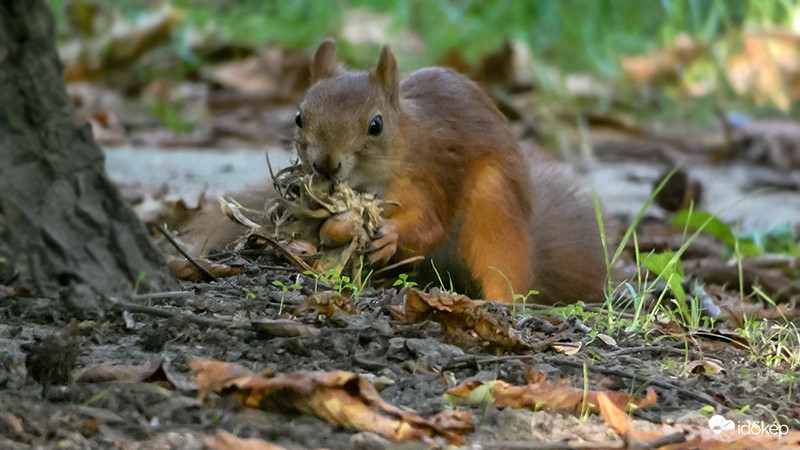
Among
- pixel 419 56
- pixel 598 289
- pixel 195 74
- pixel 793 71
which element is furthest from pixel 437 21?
pixel 598 289

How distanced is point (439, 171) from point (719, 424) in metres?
1.50

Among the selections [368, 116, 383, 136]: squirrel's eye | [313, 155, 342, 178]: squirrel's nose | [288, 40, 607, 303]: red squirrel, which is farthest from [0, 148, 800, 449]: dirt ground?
[368, 116, 383, 136]: squirrel's eye

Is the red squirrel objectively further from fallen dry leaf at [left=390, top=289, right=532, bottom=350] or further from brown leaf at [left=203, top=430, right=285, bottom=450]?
brown leaf at [left=203, top=430, right=285, bottom=450]

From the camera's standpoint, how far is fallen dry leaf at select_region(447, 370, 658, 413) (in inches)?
90.1

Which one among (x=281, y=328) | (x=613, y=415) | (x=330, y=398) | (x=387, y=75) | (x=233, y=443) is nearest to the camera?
(x=233, y=443)

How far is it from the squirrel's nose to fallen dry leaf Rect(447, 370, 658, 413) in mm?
1144

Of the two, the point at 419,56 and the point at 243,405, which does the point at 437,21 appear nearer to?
the point at 419,56

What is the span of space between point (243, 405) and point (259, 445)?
0.25m

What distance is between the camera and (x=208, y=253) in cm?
335

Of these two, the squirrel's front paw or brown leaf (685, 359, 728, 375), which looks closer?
brown leaf (685, 359, 728, 375)

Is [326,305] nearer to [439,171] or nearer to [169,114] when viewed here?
[439,171]

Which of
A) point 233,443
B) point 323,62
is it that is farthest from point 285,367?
point 323,62

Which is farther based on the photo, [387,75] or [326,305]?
[387,75]

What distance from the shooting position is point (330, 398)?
6.99ft
